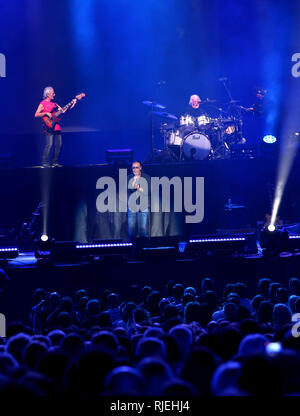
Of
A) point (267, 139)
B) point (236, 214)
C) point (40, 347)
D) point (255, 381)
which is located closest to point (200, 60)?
point (267, 139)

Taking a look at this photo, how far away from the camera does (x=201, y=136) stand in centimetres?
1271

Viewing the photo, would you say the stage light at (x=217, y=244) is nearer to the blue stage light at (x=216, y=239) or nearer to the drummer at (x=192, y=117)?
the blue stage light at (x=216, y=239)

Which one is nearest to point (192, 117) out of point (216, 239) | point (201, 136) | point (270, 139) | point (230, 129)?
point (201, 136)

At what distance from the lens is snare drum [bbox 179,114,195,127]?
43.3 feet

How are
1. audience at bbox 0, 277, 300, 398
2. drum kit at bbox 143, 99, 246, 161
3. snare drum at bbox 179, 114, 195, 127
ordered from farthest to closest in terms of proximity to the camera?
snare drum at bbox 179, 114, 195, 127, drum kit at bbox 143, 99, 246, 161, audience at bbox 0, 277, 300, 398

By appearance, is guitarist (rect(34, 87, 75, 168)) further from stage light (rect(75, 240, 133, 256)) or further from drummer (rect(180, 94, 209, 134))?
Answer: stage light (rect(75, 240, 133, 256))

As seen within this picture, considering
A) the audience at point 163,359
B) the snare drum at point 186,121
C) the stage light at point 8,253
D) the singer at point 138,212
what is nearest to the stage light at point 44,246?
the stage light at point 8,253

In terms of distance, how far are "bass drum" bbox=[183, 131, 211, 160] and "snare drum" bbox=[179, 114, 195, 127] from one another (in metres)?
0.55

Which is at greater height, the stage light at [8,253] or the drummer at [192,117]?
the drummer at [192,117]

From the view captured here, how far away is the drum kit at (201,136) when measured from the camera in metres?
12.8

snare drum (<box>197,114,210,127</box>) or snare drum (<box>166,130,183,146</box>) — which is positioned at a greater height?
snare drum (<box>197,114,210,127</box>)

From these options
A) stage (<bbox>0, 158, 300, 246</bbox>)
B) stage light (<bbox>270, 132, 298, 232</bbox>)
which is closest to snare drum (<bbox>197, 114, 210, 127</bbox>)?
stage (<bbox>0, 158, 300, 246</bbox>)

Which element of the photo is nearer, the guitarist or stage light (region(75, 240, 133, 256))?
stage light (region(75, 240, 133, 256))

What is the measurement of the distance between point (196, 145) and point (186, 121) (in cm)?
78
